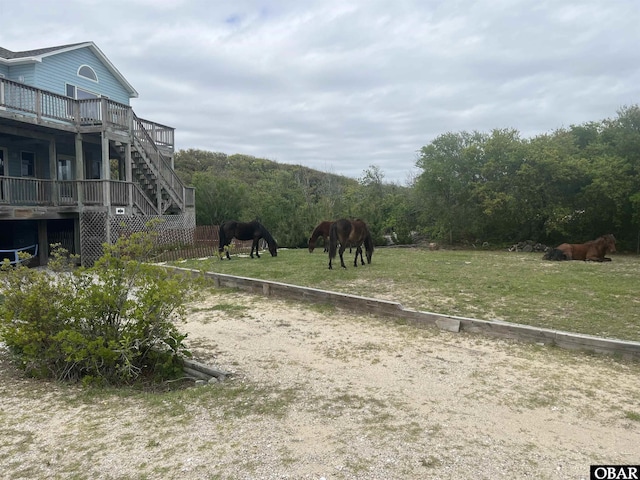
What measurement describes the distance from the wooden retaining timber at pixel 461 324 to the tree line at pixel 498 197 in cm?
1370

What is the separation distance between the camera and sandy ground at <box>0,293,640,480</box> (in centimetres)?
294

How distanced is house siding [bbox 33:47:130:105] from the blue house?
0.04 metres

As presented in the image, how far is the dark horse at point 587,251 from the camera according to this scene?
14.8 metres

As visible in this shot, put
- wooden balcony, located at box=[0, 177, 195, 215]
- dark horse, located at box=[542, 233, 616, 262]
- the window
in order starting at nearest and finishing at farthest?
wooden balcony, located at box=[0, 177, 195, 215] < dark horse, located at box=[542, 233, 616, 262] < the window

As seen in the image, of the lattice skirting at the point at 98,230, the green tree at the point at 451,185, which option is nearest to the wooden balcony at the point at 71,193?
the lattice skirting at the point at 98,230

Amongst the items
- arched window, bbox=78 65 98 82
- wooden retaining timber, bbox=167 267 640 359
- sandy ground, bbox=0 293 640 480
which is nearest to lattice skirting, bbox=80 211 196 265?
wooden retaining timber, bbox=167 267 640 359

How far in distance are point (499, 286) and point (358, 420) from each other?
6724mm

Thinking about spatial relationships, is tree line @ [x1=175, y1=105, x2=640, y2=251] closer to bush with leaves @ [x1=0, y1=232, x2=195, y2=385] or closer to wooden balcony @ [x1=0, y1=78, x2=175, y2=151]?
wooden balcony @ [x1=0, y1=78, x2=175, y2=151]

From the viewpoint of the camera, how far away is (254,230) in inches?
627

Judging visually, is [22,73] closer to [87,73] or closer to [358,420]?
[87,73]

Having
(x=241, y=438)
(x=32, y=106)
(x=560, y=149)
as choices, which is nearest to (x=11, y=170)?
(x=32, y=106)

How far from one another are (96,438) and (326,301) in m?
5.19

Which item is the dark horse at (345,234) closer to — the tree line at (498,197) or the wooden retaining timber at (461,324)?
the wooden retaining timber at (461,324)

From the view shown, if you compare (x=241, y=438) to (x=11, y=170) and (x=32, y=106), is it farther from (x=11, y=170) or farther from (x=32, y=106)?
(x=11, y=170)
